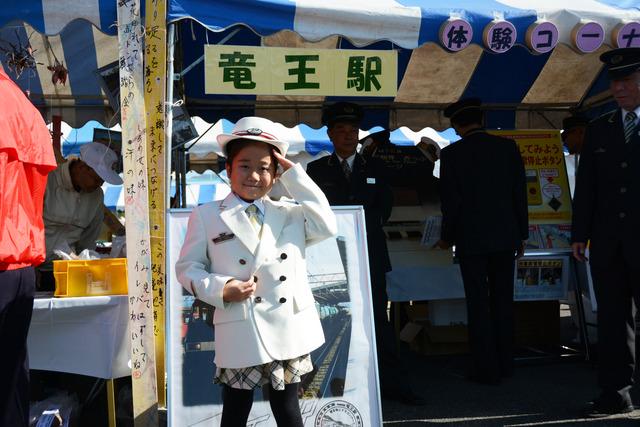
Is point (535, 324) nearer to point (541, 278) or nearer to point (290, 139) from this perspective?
point (541, 278)

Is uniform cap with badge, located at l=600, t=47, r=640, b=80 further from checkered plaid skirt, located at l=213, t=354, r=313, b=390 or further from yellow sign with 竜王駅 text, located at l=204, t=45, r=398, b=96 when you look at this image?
checkered plaid skirt, located at l=213, t=354, r=313, b=390

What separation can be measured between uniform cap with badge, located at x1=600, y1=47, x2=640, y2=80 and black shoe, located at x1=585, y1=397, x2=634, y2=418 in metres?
1.85

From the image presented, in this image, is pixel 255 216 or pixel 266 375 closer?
pixel 266 375

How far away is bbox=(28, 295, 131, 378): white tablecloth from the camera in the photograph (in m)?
3.64

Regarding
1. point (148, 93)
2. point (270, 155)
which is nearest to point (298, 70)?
point (148, 93)

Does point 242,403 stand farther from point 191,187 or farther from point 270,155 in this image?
point 191,187

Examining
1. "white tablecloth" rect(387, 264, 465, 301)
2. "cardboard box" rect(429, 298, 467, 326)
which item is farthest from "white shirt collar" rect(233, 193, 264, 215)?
"cardboard box" rect(429, 298, 467, 326)

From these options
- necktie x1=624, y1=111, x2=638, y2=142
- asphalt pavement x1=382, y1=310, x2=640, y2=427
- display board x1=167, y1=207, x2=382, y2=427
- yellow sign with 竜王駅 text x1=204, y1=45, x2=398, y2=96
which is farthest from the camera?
asphalt pavement x1=382, y1=310, x2=640, y2=427

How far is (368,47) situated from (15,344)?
12.7 ft

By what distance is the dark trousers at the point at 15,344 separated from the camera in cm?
271

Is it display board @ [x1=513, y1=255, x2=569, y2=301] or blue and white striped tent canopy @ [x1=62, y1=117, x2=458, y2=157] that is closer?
display board @ [x1=513, y1=255, x2=569, y2=301]

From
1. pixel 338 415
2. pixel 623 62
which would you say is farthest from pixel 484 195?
pixel 338 415

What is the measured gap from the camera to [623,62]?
3965 millimetres

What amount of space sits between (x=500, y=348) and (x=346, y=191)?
1759 millimetres
